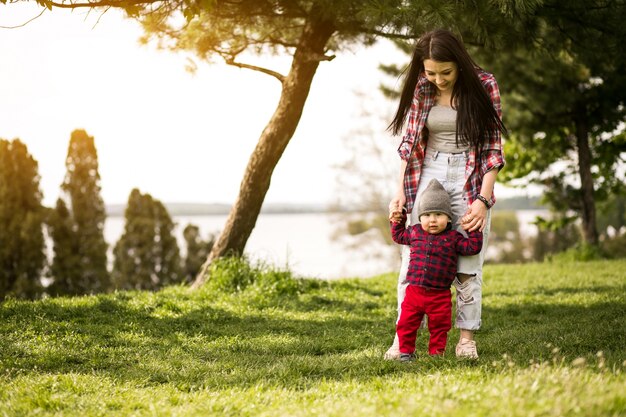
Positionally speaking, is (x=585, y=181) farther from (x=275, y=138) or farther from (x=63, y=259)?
(x=63, y=259)

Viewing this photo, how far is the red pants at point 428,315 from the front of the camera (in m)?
3.69

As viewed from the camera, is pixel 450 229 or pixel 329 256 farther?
pixel 329 256

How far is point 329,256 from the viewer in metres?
24.4

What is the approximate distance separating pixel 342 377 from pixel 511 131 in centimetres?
1062

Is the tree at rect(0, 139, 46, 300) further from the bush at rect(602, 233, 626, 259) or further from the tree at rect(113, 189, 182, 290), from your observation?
the bush at rect(602, 233, 626, 259)

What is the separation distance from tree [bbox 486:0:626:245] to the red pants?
743cm

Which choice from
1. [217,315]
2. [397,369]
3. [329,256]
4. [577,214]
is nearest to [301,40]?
[217,315]

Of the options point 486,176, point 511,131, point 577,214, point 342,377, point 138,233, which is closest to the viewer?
point 342,377

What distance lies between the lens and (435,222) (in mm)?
3664

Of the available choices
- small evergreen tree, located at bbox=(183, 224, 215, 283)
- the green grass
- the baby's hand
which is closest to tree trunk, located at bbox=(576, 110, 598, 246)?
the green grass

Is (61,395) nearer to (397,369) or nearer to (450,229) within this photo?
(397,369)

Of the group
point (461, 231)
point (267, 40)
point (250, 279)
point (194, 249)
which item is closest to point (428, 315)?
point (461, 231)

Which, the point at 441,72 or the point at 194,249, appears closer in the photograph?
the point at 441,72

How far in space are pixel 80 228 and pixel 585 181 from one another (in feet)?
37.2
